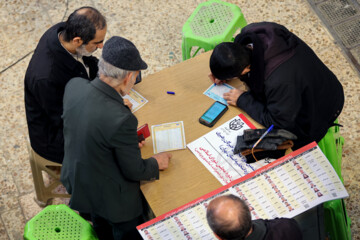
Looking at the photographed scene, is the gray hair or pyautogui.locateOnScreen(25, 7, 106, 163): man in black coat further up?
the gray hair

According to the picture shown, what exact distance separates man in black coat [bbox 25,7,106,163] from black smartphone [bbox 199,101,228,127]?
2.77 feet

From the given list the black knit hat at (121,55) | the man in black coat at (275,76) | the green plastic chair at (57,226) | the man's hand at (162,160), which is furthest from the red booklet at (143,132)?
the green plastic chair at (57,226)

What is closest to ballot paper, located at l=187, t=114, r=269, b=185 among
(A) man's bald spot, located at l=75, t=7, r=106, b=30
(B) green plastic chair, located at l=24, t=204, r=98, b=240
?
(B) green plastic chair, located at l=24, t=204, r=98, b=240

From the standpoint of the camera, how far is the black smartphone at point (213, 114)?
2818 mm

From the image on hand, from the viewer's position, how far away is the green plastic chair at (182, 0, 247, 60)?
11.3ft

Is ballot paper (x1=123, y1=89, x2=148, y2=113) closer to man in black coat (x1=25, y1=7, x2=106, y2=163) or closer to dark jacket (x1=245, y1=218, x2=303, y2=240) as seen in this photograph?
man in black coat (x1=25, y1=7, x2=106, y2=163)

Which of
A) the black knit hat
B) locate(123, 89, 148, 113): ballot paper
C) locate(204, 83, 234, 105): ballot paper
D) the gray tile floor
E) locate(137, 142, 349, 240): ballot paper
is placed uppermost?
the black knit hat

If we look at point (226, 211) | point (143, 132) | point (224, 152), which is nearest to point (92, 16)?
point (143, 132)

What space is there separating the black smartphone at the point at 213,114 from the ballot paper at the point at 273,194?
424mm

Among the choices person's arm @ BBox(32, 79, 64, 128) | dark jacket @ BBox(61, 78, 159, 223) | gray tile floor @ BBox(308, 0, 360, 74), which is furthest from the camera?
gray tile floor @ BBox(308, 0, 360, 74)

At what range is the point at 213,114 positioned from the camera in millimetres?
2846

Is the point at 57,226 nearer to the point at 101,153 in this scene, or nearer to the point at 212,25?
the point at 101,153

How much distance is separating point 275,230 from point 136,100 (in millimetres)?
1241

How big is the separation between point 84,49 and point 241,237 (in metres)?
1.59
